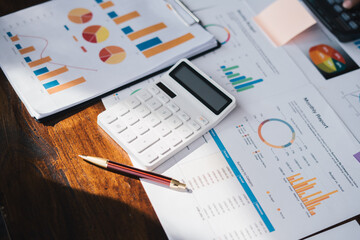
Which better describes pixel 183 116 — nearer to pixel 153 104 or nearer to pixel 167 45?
pixel 153 104

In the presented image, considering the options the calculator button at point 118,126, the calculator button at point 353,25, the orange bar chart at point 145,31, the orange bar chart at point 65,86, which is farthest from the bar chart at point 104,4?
the calculator button at point 353,25

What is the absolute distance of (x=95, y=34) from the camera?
0.67m

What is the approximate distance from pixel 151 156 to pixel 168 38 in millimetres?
271

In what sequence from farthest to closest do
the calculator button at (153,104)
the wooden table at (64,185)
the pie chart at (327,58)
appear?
the pie chart at (327,58)
the calculator button at (153,104)
the wooden table at (64,185)

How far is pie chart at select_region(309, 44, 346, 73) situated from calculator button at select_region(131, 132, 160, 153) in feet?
1.25

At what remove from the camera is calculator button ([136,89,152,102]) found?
1.93ft

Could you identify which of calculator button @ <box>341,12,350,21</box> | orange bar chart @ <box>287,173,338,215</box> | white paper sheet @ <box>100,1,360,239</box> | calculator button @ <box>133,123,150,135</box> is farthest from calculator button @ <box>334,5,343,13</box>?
calculator button @ <box>133,123,150,135</box>

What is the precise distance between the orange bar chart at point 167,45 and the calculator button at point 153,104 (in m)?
0.11

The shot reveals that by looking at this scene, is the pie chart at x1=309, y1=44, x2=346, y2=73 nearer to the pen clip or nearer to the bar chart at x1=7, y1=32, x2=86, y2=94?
the pen clip

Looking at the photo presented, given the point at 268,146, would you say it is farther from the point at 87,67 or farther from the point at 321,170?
the point at 87,67

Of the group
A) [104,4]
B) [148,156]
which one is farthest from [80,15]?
[148,156]

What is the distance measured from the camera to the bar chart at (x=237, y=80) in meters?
0.65

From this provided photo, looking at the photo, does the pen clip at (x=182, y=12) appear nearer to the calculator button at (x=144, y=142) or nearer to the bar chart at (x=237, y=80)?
the bar chart at (x=237, y=80)

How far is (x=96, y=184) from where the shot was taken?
0.52 m
